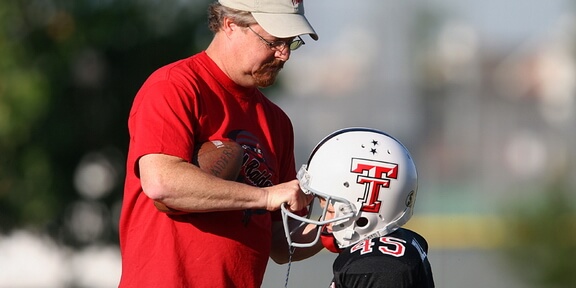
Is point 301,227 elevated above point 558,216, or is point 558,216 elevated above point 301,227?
point 301,227

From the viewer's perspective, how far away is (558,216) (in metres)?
9.22

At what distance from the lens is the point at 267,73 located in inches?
145

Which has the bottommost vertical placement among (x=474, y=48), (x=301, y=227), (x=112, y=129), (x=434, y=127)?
(x=434, y=127)

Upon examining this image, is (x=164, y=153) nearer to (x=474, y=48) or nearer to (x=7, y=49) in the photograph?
(x=7, y=49)

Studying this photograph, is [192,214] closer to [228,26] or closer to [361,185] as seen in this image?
[361,185]

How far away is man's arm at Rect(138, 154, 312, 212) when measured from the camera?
3.24m

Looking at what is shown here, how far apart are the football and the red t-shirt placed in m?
0.05

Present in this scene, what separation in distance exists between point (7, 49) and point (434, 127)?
8.13 meters

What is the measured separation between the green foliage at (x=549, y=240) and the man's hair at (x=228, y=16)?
6.25m

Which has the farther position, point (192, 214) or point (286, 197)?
point (192, 214)

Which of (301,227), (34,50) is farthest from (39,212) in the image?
(301,227)

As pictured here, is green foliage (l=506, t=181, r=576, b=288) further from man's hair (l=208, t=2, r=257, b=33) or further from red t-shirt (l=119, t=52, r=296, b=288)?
man's hair (l=208, t=2, r=257, b=33)

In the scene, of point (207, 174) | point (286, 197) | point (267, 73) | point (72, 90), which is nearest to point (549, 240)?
point (72, 90)

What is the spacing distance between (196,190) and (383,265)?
2.30 ft
